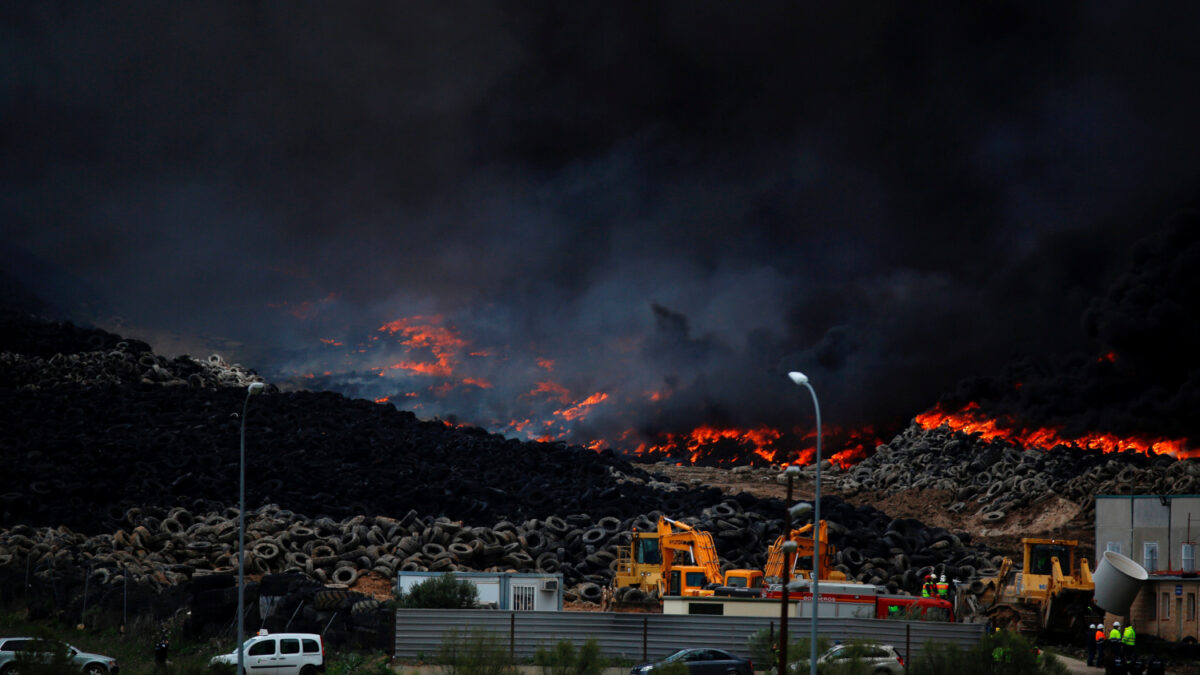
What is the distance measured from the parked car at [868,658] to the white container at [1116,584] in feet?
40.9

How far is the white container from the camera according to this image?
35.5m

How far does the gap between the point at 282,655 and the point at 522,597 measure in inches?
422

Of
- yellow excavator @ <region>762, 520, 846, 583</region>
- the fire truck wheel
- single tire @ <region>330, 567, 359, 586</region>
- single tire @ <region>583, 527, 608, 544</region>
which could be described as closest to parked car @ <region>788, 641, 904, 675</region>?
yellow excavator @ <region>762, 520, 846, 583</region>

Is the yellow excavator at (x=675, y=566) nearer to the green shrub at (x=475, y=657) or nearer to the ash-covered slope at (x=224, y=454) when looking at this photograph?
the green shrub at (x=475, y=657)

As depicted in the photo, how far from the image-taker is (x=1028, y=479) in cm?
7000

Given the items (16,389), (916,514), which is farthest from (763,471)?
(16,389)

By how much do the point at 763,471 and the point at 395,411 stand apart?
1176 inches

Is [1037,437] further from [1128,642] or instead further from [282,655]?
[282,655]

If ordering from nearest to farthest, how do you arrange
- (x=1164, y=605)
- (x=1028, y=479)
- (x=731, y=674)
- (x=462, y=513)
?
(x=731, y=674) → (x=1164, y=605) → (x=462, y=513) → (x=1028, y=479)

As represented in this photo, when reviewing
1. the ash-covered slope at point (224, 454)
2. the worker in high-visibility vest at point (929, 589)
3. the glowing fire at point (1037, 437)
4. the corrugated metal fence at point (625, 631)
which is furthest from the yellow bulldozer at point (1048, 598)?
the glowing fire at point (1037, 437)

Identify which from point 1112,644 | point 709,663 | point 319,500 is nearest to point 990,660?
point 1112,644

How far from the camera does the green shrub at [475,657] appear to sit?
23.2 m

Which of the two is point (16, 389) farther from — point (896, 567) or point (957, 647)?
point (957, 647)

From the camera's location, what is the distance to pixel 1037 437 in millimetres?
89625
